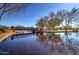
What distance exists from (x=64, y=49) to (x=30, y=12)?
378 millimetres

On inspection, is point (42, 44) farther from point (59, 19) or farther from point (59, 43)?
point (59, 19)

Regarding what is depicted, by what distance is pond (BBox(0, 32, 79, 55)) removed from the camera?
1400 mm

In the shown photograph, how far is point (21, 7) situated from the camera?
4.75ft

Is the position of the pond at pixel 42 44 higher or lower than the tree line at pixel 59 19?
lower

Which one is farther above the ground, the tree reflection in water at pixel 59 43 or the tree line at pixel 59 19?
the tree line at pixel 59 19

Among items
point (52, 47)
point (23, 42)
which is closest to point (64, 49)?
point (52, 47)

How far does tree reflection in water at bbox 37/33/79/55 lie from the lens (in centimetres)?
140

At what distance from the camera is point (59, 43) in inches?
55.5

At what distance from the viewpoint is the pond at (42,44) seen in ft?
4.59

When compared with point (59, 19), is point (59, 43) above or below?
below

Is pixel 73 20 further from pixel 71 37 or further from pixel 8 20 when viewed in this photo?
Answer: pixel 8 20

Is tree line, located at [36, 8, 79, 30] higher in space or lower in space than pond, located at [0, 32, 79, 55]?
higher

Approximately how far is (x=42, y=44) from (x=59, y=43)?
0.13 m

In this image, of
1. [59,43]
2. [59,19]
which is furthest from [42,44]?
[59,19]
